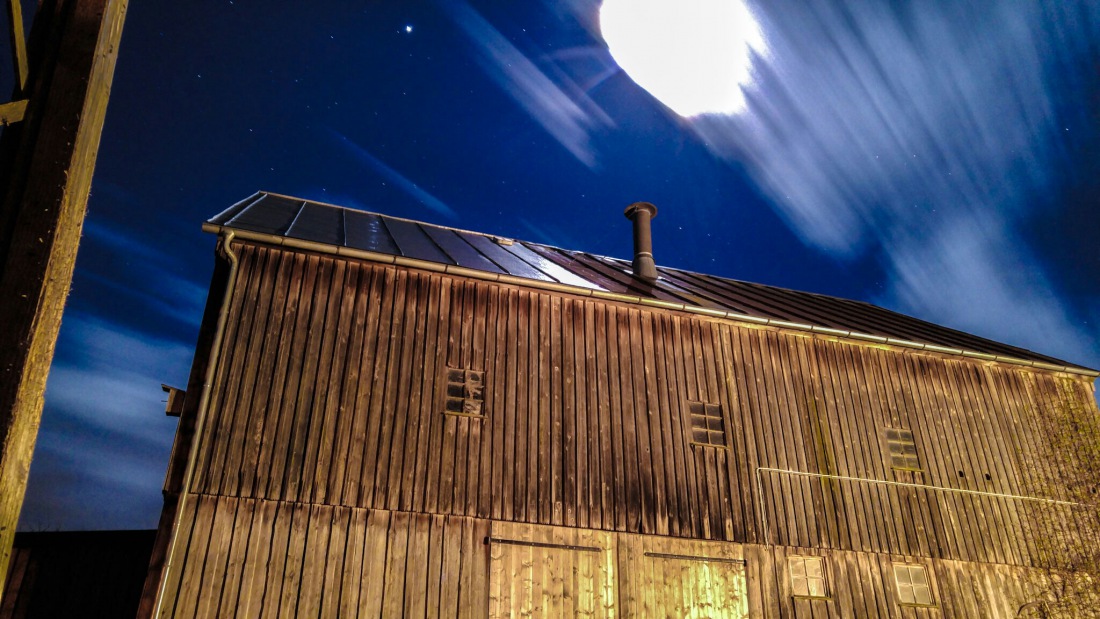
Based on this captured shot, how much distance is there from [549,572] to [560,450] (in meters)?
1.87

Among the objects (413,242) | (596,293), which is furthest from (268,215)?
(596,293)

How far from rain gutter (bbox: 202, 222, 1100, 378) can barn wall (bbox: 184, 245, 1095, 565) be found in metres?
0.21

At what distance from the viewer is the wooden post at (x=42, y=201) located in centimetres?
262

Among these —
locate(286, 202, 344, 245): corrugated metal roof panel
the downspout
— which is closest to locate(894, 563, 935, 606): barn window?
locate(286, 202, 344, 245): corrugated metal roof panel

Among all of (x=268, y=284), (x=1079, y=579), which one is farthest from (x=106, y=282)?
(x=1079, y=579)

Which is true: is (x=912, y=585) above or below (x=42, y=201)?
below

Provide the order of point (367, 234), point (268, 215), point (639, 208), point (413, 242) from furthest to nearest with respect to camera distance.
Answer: point (639, 208) → point (413, 242) → point (367, 234) → point (268, 215)

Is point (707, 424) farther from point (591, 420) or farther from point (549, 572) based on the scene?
point (549, 572)

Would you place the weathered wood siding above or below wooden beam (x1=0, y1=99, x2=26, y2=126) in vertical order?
below

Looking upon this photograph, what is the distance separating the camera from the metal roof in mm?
12461

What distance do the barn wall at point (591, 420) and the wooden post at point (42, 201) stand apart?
791 centimetres

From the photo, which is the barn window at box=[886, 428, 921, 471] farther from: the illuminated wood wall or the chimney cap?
the chimney cap

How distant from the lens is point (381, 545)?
33.9ft

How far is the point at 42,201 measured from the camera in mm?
2770
